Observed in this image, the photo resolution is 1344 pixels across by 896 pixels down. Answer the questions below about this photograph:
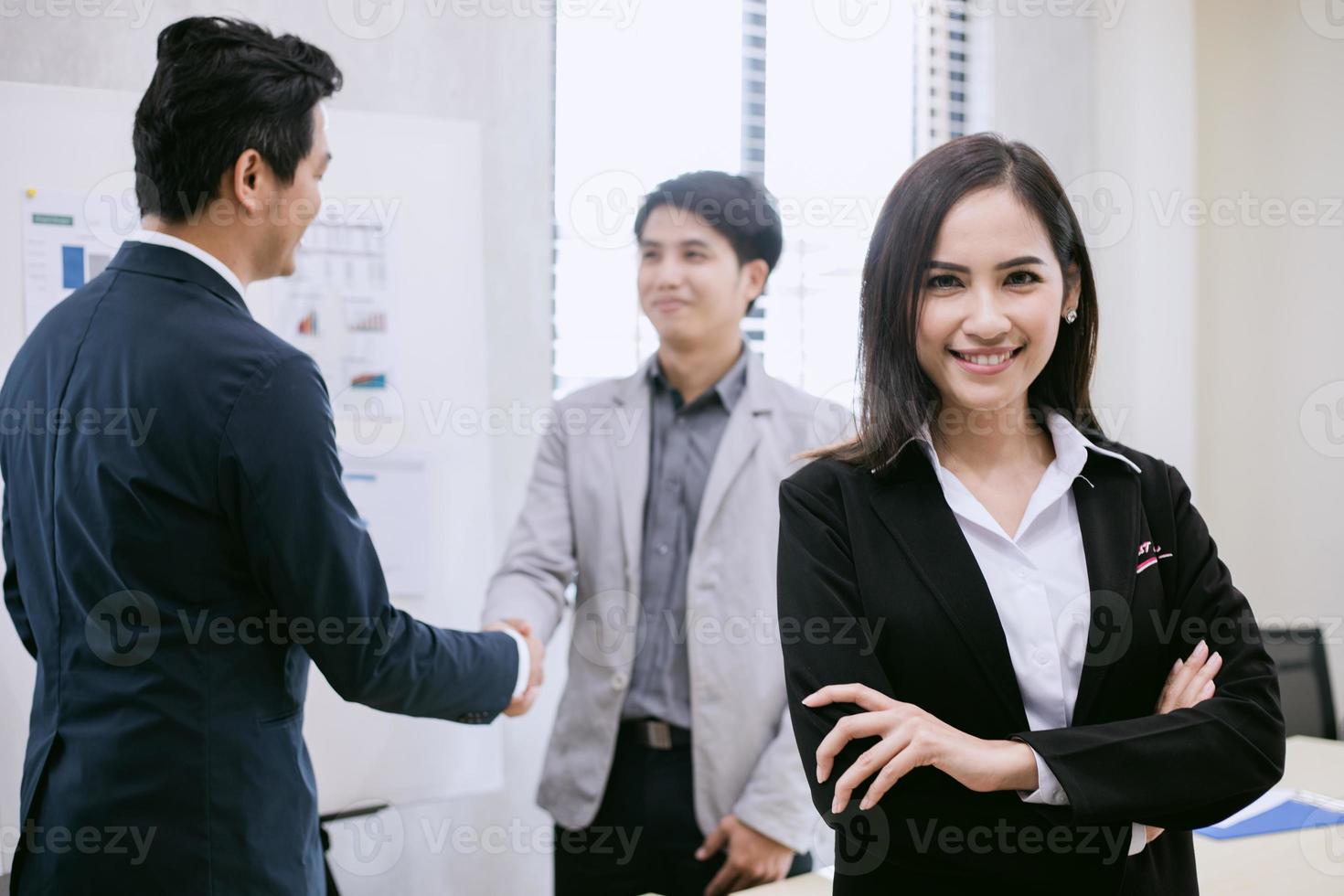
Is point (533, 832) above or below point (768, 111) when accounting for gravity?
below

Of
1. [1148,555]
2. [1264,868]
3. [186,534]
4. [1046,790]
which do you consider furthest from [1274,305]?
[186,534]

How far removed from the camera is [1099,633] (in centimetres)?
126

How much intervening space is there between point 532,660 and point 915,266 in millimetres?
1202

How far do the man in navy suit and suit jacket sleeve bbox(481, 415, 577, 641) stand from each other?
23.7 inches

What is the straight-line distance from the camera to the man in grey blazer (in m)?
2.13

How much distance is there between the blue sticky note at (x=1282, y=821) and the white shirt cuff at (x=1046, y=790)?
945 millimetres

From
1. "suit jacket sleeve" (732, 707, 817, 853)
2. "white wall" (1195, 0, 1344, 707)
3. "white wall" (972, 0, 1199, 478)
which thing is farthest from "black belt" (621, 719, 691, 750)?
"white wall" (1195, 0, 1344, 707)

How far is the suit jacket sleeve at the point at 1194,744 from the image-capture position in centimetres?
117

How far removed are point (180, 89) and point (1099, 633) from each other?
147 cm

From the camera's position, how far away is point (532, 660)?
2.14 m

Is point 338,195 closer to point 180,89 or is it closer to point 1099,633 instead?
point 180,89

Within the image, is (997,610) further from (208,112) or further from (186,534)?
(208,112)

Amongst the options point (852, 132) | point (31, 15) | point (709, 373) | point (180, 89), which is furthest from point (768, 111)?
point (180, 89)

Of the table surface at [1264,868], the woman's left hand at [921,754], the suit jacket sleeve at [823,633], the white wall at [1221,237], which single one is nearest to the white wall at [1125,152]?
the white wall at [1221,237]
